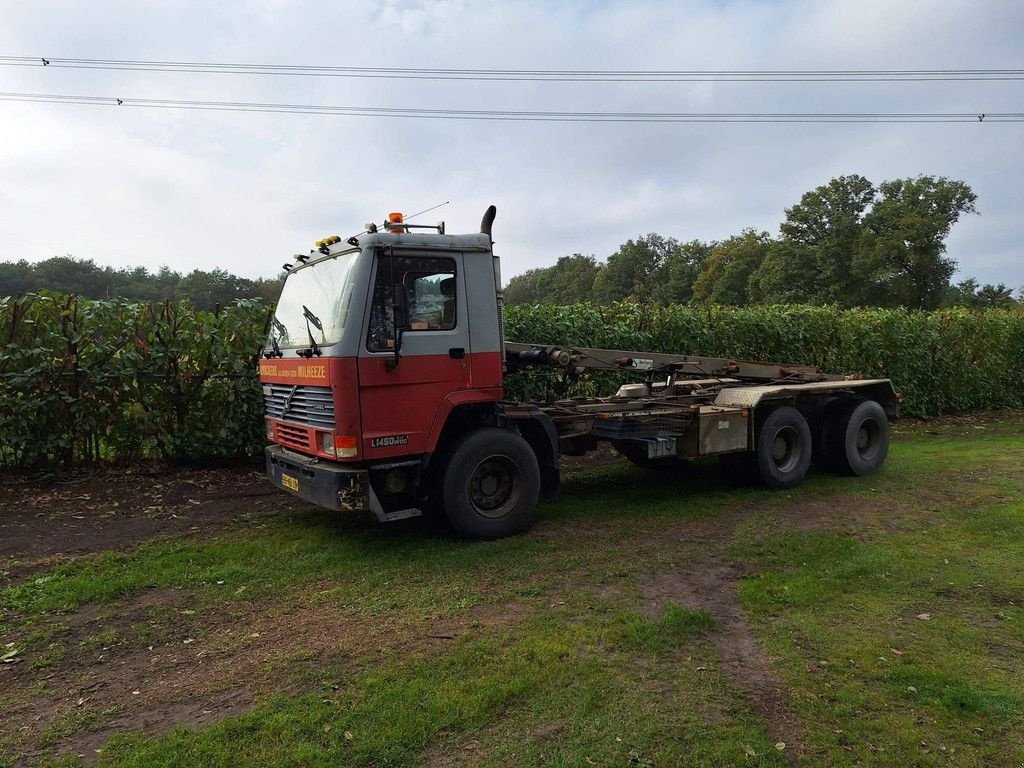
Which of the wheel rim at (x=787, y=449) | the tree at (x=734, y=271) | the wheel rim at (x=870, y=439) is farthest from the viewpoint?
the tree at (x=734, y=271)

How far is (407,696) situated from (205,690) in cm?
111

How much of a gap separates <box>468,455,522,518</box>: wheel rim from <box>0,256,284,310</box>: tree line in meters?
2.97

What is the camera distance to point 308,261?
21.9ft

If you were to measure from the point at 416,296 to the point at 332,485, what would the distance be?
1730mm

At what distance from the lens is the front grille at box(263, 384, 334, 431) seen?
570 cm

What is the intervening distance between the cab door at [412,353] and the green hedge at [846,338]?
175 inches

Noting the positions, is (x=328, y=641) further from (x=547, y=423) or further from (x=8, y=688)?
(x=547, y=423)

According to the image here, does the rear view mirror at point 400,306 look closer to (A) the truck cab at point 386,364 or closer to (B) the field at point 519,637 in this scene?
(A) the truck cab at point 386,364

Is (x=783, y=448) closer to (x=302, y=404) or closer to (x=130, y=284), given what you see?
(x=302, y=404)

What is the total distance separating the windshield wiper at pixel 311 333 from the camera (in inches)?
227

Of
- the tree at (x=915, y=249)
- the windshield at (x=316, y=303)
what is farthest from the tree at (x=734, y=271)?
the windshield at (x=316, y=303)

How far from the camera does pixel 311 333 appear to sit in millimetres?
6012

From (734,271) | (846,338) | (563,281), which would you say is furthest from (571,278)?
(846,338)

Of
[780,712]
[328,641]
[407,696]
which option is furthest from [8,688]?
[780,712]
